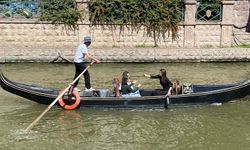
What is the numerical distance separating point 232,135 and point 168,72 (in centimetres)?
788

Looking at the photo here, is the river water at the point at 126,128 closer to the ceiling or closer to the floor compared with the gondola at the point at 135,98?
closer to the floor

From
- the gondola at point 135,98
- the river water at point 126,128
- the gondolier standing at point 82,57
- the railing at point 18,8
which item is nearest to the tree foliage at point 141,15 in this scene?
the railing at point 18,8

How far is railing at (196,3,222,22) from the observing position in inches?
901

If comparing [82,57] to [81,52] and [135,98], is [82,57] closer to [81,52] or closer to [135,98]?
[81,52]

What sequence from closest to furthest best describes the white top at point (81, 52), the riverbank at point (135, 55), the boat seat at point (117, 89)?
the boat seat at point (117, 89), the white top at point (81, 52), the riverbank at point (135, 55)

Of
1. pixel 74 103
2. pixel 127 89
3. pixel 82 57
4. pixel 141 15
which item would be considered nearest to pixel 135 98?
pixel 127 89

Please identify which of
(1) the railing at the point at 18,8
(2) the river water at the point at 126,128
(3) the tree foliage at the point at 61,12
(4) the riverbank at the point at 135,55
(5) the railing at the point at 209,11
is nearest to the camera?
(2) the river water at the point at 126,128

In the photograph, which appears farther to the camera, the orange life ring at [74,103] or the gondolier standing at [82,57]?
the gondolier standing at [82,57]

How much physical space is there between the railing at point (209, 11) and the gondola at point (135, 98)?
370 inches

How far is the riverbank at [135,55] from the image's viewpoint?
69.0 ft

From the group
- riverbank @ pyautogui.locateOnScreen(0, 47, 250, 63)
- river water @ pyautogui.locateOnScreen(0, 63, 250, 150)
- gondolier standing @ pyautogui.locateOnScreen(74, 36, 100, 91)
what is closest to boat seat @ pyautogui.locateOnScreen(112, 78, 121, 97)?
river water @ pyautogui.locateOnScreen(0, 63, 250, 150)

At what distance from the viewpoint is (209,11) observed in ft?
74.9

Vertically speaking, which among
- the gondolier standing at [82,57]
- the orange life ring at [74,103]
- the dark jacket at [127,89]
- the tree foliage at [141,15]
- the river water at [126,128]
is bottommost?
the river water at [126,128]

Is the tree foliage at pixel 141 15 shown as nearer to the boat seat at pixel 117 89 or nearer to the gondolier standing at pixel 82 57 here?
the gondolier standing at pixel 82 57
